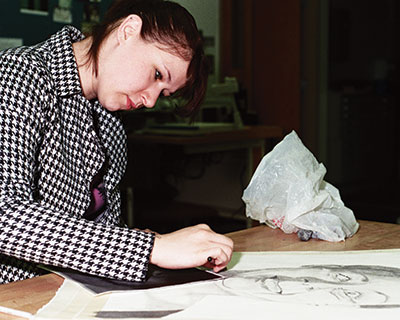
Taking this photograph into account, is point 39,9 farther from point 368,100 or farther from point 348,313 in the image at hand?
point 368,100

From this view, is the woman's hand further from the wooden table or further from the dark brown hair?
the dark brown hair

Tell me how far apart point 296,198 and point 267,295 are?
16.0 inches

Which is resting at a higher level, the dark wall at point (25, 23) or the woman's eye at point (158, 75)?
the dark wall at point (25, 23)

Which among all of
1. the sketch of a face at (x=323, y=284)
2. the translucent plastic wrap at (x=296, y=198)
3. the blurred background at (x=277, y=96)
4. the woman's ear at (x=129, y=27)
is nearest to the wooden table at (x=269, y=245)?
the translucent plastic wrap at (x=296, y=198)

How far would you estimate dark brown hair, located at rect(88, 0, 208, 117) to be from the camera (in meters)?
1.05

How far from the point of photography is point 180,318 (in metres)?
0.77

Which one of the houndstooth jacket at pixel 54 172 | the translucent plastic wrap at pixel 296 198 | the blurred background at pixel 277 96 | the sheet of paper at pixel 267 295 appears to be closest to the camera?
the sheet of paper at pixel 267 295

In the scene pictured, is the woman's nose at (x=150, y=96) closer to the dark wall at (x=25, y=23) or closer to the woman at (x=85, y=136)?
the woman at (x=85, y=136)

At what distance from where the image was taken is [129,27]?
105 cm

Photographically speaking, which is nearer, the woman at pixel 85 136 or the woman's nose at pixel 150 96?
the woman at pixel 85 136

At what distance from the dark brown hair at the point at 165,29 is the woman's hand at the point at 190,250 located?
0.31 metres

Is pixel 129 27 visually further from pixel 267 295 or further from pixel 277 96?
pixel 277 96

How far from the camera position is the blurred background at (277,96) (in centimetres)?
349

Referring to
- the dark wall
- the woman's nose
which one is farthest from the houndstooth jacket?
the dark wall
